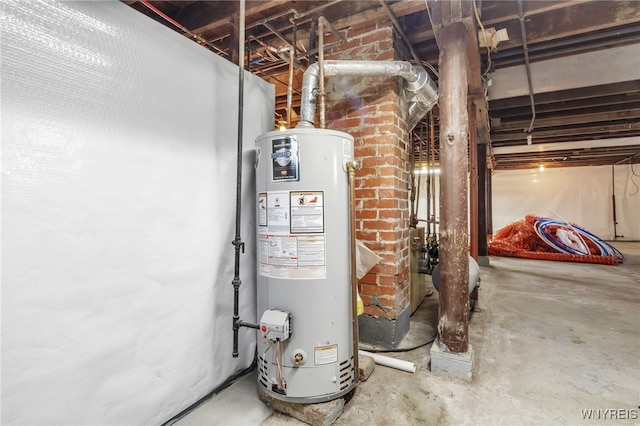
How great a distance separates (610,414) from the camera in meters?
1.51

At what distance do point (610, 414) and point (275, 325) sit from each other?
172 centimetres

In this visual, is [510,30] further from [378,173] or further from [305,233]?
[305,233]

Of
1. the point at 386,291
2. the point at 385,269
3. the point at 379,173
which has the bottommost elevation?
the point at 386,291

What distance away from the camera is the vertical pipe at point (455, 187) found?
188 cm

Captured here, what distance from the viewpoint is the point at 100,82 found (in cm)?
119

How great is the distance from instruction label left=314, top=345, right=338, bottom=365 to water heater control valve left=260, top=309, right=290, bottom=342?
0.18 metres

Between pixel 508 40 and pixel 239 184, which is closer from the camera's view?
pixel 239 184

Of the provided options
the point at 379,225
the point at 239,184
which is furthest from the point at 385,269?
the point at 239,184

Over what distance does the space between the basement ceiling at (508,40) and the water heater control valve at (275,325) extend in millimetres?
1653

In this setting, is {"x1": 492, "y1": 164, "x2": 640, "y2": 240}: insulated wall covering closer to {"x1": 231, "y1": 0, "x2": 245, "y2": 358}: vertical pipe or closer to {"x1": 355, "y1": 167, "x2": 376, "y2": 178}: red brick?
{"x1": 355, "y1": 167, "x2": 376, "y2": 178}: red brick

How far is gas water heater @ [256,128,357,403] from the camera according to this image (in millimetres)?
1483

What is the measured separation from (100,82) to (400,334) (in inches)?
91.0

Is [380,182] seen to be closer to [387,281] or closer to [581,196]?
[387,281]

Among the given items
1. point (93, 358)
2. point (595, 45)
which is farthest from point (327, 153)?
point (595, 45)
